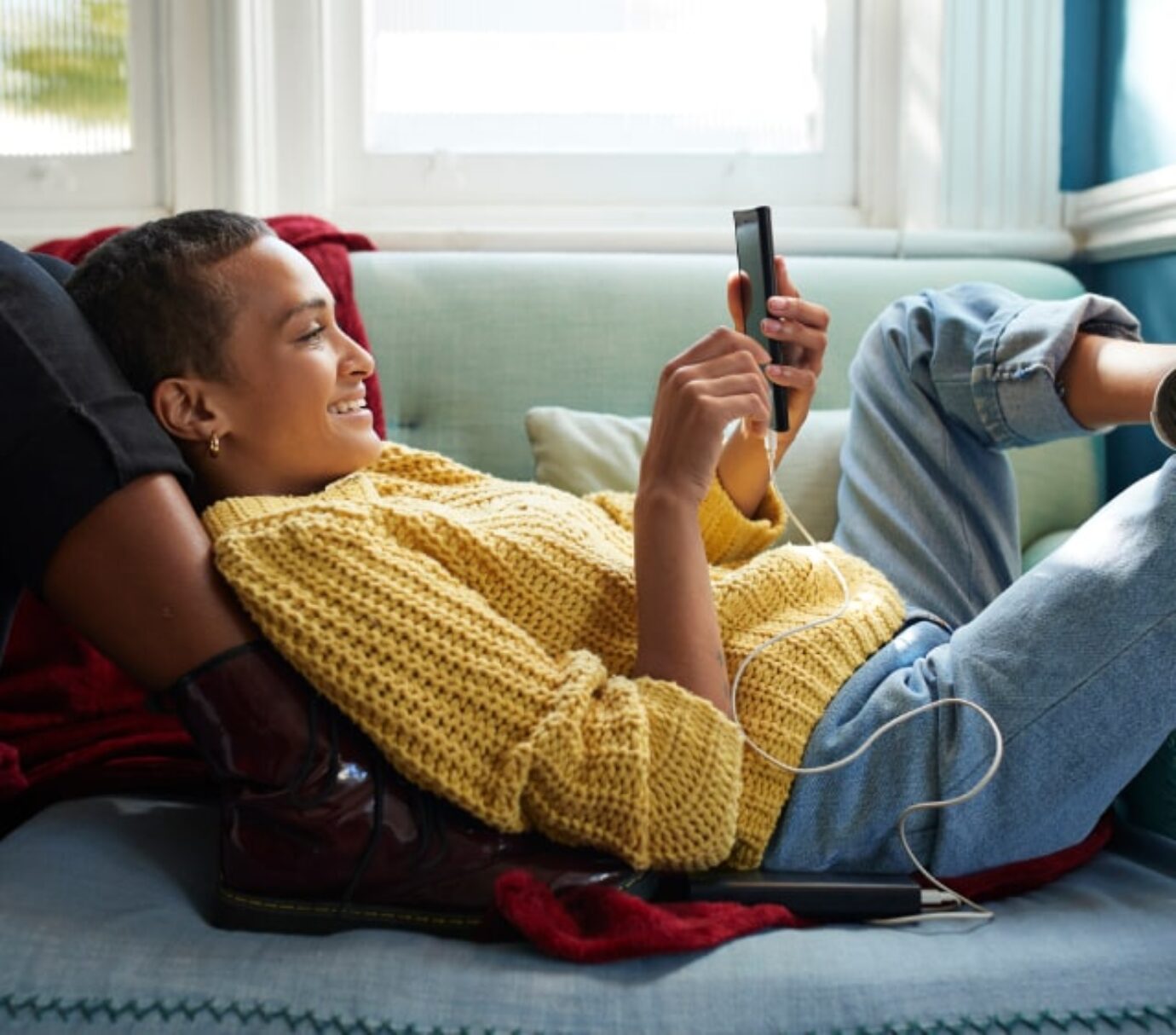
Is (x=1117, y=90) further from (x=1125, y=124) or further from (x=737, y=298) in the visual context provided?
(x=737, y=298)

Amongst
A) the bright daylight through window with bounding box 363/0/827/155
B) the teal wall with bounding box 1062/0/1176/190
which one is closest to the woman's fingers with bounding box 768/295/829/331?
the teal wall with bounding box 1062/0/1176/190

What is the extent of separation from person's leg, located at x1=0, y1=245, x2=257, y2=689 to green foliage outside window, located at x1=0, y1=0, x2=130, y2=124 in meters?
1.28

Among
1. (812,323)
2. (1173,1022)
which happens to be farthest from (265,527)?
(1173,1022)

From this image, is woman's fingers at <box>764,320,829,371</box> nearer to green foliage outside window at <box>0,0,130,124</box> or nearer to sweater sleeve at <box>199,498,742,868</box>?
sweater sleeve at <box>199,498,742,868</box>

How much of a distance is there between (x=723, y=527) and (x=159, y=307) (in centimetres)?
57

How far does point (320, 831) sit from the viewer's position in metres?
0.95

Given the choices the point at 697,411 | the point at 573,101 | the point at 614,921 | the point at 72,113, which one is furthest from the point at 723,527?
the point at 72,113

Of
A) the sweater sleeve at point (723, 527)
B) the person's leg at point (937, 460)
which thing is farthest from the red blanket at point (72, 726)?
the person's leg at point (937, 460)

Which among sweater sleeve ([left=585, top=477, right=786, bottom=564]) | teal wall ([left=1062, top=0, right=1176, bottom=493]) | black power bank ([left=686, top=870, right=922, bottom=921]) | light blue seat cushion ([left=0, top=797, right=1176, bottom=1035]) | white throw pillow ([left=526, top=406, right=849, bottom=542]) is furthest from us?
teal wall ([left=1062, top=0, right=1176, bottom=493])

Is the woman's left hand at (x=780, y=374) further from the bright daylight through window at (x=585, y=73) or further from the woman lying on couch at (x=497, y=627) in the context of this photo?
the bright daylight through window at (x=585, y=73)

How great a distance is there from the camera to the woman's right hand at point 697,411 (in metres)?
1.08

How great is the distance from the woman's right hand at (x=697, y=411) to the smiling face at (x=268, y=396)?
29 cm

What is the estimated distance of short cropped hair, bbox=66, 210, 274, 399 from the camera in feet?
3.78

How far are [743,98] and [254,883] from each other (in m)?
1.60
